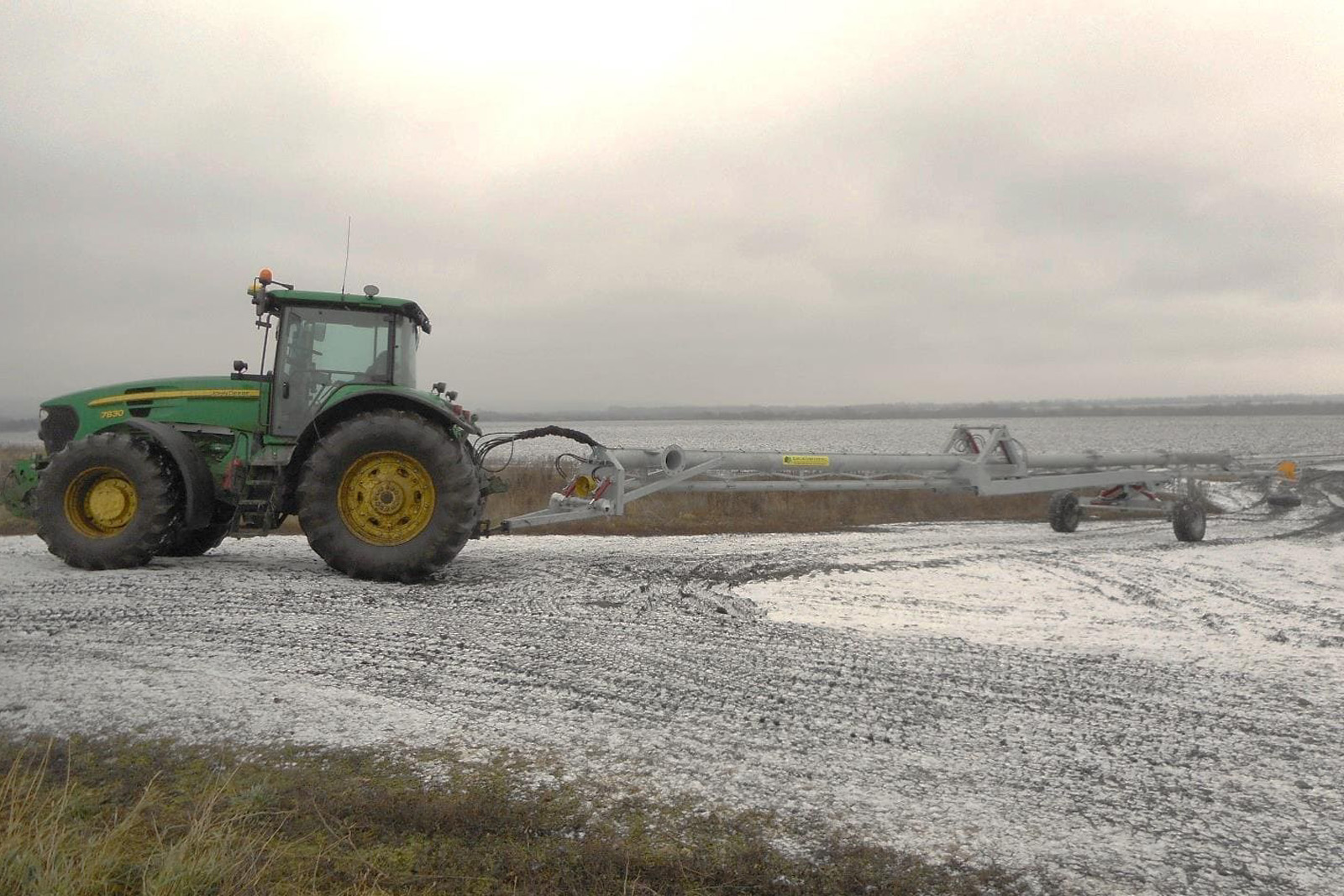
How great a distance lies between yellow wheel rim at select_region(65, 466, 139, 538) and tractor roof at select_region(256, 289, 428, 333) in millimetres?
1797

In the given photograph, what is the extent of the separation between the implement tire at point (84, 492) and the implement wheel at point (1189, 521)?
426 inches

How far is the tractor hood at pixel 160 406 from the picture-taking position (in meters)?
7.76

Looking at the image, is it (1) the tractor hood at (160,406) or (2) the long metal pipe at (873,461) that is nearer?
(1) the tractor hood at (160,406)

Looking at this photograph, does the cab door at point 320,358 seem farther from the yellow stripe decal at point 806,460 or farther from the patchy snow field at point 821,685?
the yellow stripe decal at point 806,460

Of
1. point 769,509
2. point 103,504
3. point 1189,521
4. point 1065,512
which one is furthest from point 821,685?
point 769,509

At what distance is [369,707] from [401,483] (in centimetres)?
330

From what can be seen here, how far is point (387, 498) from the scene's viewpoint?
23.5 feet

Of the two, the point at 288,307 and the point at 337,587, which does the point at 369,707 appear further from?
the point at 288,307

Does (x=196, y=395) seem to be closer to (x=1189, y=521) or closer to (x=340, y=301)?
(x=340, y=301)

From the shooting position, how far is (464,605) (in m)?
6.30

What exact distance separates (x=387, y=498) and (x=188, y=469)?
5.11ft

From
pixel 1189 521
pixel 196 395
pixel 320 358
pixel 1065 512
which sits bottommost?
pixel 1065 512

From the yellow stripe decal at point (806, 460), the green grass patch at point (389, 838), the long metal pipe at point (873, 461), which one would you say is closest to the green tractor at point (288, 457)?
the long metal pipe at point (873, 461)

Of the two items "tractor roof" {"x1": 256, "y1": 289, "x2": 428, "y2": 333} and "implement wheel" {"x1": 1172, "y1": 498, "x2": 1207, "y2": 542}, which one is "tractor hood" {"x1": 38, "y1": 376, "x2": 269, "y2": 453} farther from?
"implement wheel" {"x1": 1172, "y1": 498, "x2": 1207, "y2": 542}
